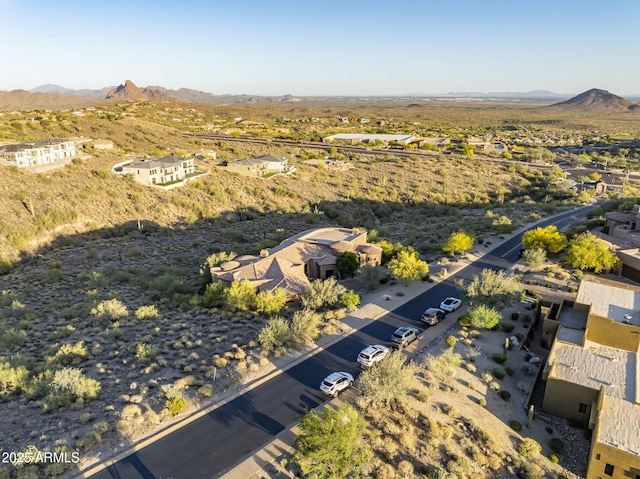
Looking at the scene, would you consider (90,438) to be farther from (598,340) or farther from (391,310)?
(598,340)

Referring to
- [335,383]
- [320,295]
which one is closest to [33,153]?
[320,295]

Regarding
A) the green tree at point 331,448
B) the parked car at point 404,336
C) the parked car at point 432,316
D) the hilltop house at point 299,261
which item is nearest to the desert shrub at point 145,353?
the hilltop house at point 299,261

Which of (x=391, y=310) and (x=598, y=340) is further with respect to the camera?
(x=391, y=310)

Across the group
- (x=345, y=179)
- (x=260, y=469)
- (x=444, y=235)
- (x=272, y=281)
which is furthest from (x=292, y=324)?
(x=345, y=179)

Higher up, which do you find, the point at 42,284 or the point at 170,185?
the point at 170,185

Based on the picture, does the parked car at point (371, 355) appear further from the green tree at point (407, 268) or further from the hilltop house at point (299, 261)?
the green tree at point (407, 268)

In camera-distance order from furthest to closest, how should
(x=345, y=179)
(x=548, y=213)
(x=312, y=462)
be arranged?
(x=345, y=179), (x=548, y=213), (x=312, y=462)
